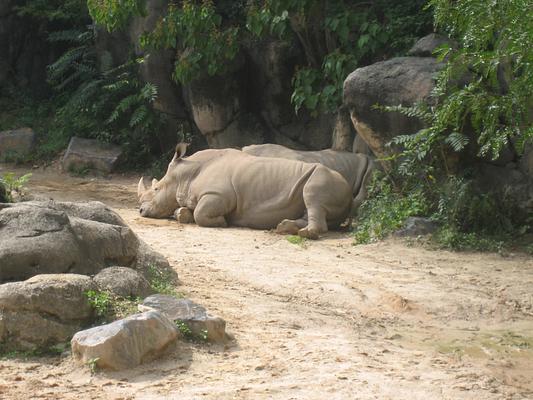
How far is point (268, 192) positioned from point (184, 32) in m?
3.96

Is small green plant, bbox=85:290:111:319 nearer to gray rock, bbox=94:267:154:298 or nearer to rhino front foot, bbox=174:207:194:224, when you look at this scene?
gray rock, bbox=94:267:154:298

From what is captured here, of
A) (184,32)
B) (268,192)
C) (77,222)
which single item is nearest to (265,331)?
(77,222)

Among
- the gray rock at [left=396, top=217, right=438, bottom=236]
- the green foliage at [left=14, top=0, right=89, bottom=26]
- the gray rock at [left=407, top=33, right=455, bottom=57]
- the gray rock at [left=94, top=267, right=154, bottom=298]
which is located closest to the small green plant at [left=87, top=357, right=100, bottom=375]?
the gray rock at [left=94, top=267, right=154, bottom=298]

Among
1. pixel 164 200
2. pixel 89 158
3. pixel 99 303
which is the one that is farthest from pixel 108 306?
pixel 89 158

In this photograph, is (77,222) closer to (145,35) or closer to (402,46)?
(402,46)

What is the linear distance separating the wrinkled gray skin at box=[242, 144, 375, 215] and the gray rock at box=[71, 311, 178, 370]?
20.5 ft

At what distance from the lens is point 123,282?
691cm

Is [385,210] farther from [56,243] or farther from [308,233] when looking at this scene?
[56,243]

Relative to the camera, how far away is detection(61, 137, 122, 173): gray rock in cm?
1688

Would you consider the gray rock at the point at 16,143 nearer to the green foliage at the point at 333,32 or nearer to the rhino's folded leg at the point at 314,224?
the green foliage at the point at 333,32

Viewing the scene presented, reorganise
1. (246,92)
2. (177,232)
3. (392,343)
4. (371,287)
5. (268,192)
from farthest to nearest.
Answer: (246,92), (268,192), (177,232), (371,287), (392,343)

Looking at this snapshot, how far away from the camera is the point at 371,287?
8.19 meters

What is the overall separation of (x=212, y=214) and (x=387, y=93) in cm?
255

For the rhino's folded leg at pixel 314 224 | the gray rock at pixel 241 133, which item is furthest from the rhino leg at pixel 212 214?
the gray rock at pixel 241 133
